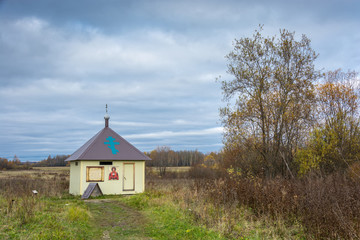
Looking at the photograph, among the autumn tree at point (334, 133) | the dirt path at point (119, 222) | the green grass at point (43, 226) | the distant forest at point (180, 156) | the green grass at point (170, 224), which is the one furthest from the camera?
the distant forest at point (180, 156)

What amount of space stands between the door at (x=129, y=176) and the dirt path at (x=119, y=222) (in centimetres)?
545

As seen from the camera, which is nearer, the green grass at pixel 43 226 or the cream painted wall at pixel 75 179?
the green grass at pixel 43 226

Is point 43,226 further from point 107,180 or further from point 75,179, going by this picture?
point 75,179

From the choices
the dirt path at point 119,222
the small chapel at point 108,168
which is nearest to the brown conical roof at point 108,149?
the small chapel at point 108,168

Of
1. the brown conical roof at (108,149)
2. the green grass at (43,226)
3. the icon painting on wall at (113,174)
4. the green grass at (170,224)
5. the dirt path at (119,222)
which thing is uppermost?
the brown conical roof at (108,149)

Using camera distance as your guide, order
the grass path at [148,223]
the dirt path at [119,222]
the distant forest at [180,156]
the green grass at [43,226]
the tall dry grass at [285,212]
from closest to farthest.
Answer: the tall dry grass at [285,212]
the green grass at [43,226]
the grass path at [148,223]
the dirt path at [119,222]
the distant forest at [180,156]

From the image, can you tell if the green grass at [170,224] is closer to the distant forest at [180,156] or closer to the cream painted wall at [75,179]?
the cream painted wall at [75,179]

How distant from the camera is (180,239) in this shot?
6.80 m

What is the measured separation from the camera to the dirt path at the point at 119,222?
25.0 feet

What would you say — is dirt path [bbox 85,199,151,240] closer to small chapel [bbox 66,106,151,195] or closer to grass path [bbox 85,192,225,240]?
grass path [bbox 85,192,225,240]

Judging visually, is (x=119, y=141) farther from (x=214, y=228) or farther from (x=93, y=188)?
(x=214, y=228)

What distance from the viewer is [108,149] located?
18.0m

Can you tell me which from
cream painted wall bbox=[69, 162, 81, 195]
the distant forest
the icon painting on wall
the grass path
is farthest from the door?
the distant forest

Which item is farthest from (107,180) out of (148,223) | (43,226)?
(43,226)
